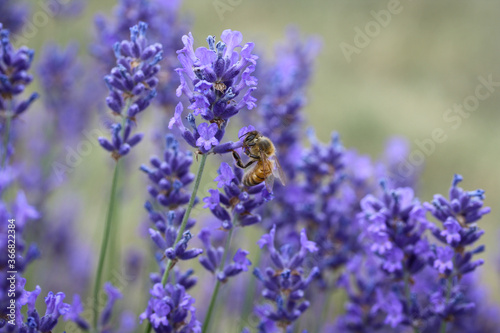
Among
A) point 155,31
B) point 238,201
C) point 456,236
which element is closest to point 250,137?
point 238,201

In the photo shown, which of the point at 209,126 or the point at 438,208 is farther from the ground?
the point at 438,208

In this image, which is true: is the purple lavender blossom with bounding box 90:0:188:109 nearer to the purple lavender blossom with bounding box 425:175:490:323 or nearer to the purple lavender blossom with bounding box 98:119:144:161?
the purple lavender blossom with bounding box 98:119:144:161

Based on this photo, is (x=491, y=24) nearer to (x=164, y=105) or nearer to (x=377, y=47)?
(x=377, y=47)

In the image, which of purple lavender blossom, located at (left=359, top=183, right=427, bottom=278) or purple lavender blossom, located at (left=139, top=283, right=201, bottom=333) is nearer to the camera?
purple lavender blossom, located at (left=139, top=283, right=201, bottom=333)

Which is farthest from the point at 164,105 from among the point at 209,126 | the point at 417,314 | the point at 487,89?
the point at 487,89

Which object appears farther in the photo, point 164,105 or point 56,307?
point 164,105

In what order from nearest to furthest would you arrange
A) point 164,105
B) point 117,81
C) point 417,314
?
point 117,81
point 417,314
point 164,105

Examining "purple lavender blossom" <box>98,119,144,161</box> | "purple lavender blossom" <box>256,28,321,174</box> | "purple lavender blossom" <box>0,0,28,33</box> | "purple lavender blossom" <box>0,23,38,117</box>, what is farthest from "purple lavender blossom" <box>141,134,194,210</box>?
"purple lavender blossom" <box>0,0,28,33</box>

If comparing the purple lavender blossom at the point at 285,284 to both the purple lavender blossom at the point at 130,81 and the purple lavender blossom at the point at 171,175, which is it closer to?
the purple lavender blossom at the point at 171,175
